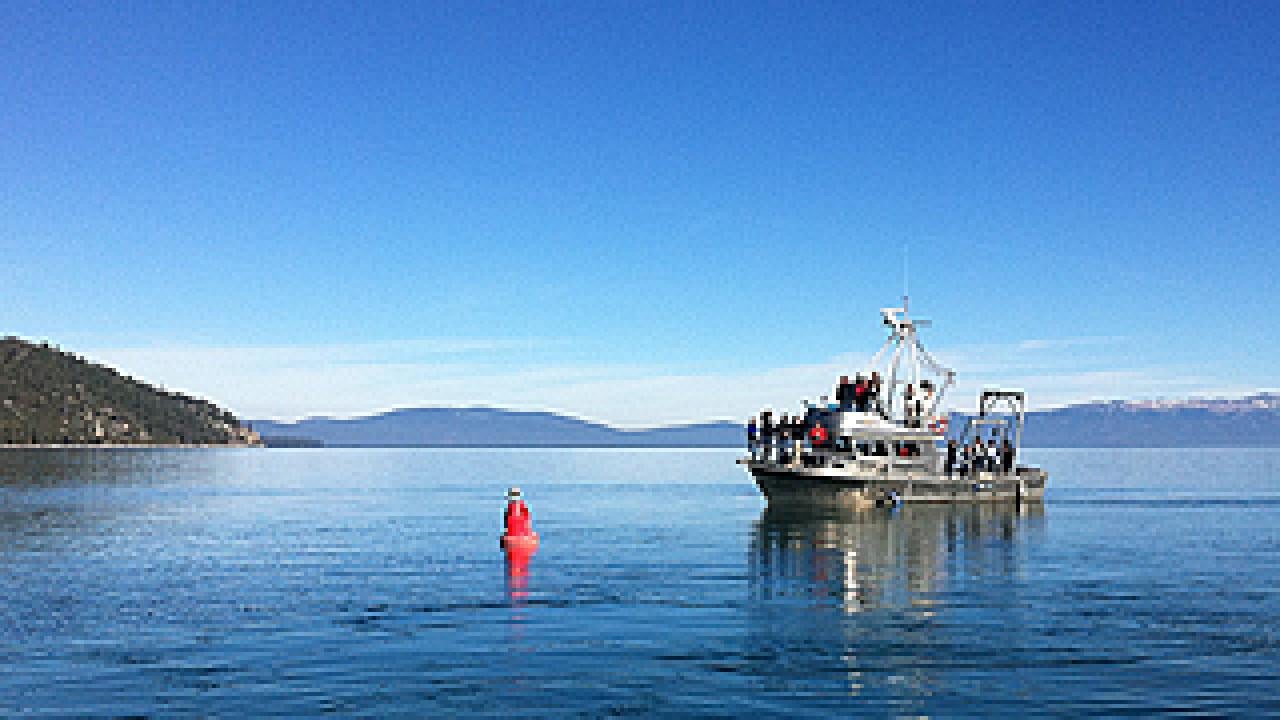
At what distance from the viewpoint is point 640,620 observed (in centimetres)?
2853

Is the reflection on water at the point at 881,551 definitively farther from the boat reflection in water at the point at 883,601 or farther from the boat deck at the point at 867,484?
the boat deck at the point at 867,484

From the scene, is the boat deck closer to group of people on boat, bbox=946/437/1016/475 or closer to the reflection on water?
the reflection on water

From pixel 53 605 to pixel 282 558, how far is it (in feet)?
45.3

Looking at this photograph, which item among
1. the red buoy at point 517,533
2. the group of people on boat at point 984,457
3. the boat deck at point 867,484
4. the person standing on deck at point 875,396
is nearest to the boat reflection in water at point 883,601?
the boat deck at point 867,484

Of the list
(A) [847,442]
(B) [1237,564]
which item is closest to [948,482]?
(A) [847,442]

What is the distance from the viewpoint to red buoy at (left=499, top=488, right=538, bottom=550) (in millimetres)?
45562

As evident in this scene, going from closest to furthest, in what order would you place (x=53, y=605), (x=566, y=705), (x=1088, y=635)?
(x=566, y=705), (x=1088, y=635), (x=53, y=605)

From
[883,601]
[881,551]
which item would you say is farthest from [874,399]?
[883,601]

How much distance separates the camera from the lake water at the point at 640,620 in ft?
66.7

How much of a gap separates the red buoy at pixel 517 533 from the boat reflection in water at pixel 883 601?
879cm

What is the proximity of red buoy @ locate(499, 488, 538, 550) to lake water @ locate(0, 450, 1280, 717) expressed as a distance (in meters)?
0.68

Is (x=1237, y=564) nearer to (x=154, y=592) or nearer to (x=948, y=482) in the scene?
(x=948, y=482)

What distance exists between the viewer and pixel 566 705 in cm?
1959

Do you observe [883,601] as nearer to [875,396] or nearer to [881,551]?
[881,551]
